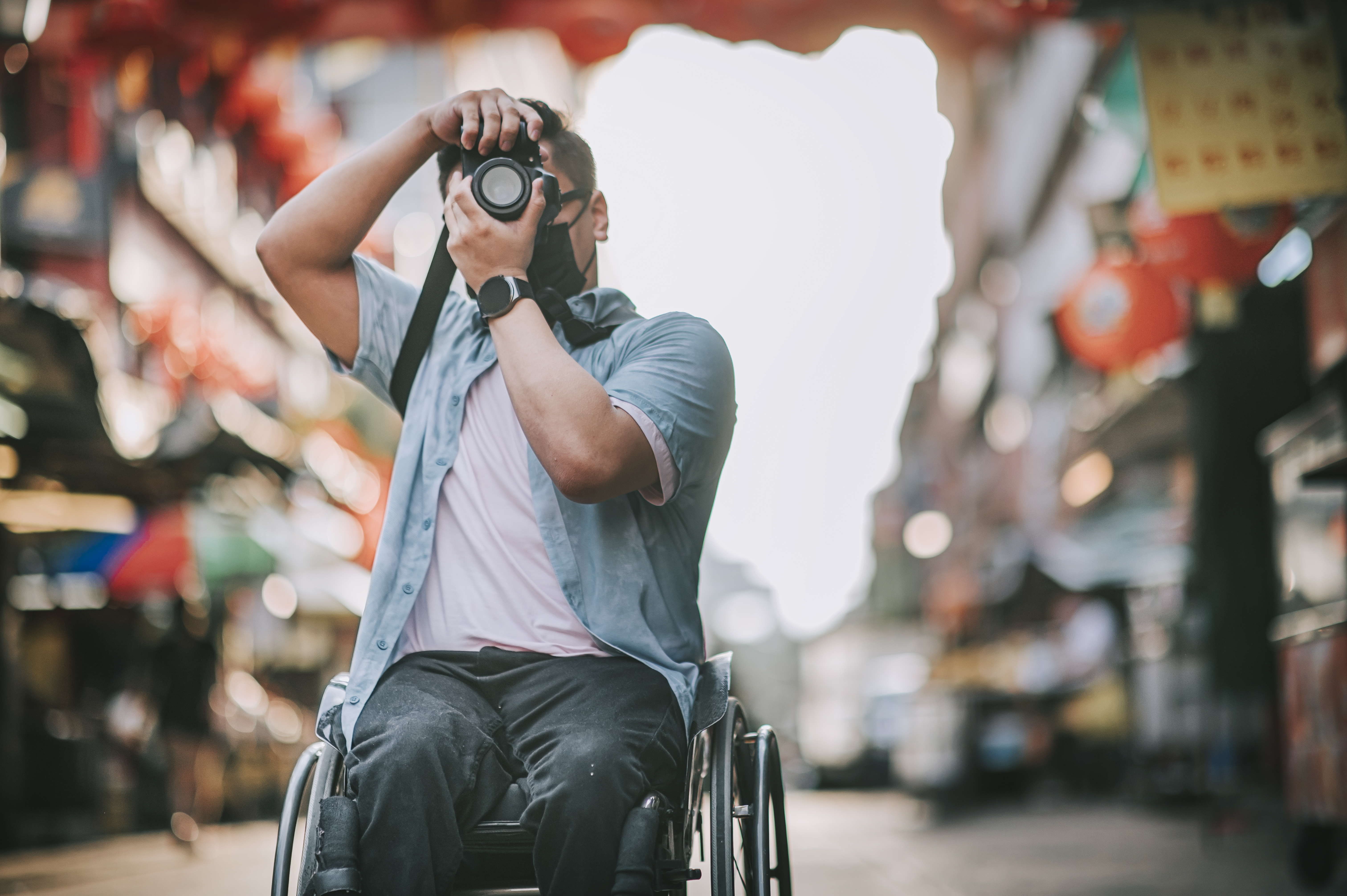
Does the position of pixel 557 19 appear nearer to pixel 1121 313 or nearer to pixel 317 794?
pixel 1121 313

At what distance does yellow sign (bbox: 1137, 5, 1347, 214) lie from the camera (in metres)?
5.16

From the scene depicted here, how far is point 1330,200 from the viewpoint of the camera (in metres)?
5.75

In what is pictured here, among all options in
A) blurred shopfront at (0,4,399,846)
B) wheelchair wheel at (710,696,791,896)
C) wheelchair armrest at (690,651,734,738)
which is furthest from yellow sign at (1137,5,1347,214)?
blurred shopfront at (0,4,399,846)

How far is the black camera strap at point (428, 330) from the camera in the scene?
8.20ft

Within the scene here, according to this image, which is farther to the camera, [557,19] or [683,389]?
[557,19]

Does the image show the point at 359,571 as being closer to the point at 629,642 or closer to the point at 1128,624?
the point at 1128,624

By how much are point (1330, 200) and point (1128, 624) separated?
1073 centimetres

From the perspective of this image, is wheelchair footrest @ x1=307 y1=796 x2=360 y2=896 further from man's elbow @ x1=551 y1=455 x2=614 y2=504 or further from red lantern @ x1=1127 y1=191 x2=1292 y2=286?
red lantern @ x1=1127 y1=191 x2=1292 y2=286

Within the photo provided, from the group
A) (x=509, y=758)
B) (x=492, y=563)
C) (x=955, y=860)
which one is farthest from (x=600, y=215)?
(x=955, y=860)

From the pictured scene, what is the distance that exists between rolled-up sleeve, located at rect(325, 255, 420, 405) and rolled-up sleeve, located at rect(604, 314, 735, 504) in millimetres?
519

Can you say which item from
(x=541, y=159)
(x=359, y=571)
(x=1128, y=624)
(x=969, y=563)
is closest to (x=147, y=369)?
(x=359, y=571)

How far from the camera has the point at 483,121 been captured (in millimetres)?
2346

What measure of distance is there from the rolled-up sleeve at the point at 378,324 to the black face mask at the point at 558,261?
0.34 meters

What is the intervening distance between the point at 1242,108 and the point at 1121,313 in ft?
8.53
